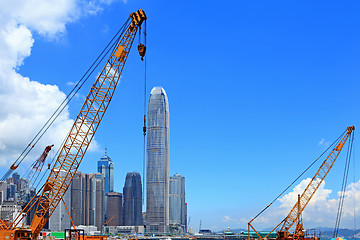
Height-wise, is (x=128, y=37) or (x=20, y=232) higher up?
(x=128, y=37)

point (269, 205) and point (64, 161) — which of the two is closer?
point (64, 161)

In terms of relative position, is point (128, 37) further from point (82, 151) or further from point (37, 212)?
point (37, 212)

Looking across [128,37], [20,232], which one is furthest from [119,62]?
[20,232]

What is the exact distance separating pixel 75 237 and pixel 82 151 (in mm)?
29300

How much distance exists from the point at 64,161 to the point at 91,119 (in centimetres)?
1002

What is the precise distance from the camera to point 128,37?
331ft

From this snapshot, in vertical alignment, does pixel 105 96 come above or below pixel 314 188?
above

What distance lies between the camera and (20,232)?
85.8 m

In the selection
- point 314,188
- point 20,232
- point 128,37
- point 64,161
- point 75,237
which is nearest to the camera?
point 20,232

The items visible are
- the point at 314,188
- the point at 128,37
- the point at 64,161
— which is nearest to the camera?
the point at 64,161

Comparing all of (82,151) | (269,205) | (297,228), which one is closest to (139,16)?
(82,151)

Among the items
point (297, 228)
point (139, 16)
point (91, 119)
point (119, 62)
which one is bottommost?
point (297, 228)

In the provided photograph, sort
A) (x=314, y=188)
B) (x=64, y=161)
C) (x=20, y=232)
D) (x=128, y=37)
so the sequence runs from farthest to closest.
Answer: (x=314, y=188)
(x=128, y=37)
(x=64, y=161)
(x=20, y=232)

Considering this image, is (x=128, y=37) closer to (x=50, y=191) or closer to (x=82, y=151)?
(x=82, y=151)
